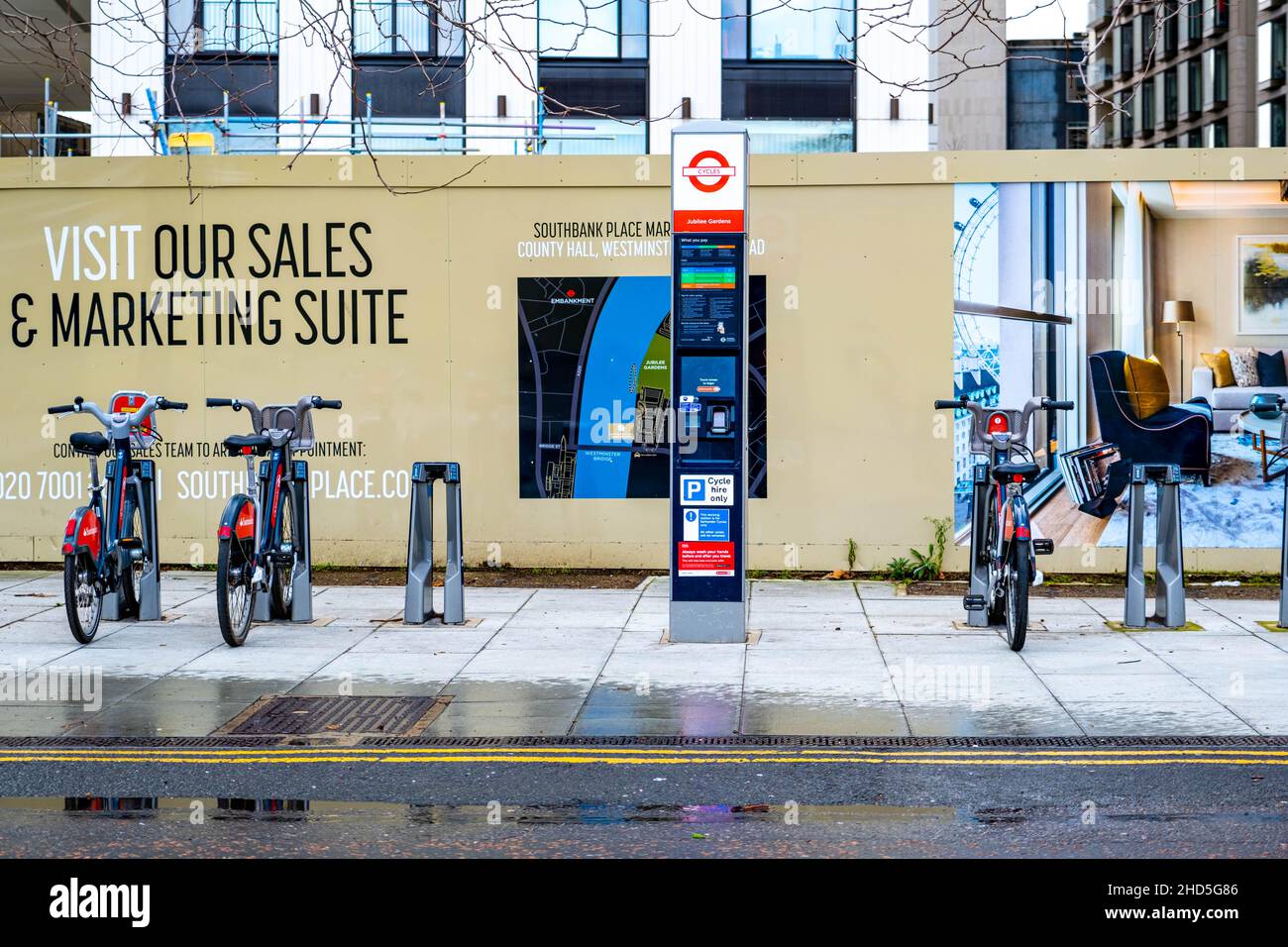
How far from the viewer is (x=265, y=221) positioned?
13102mm

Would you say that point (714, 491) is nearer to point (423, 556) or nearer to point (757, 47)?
point (423, 556)

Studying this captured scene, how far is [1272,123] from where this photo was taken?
2694 inches

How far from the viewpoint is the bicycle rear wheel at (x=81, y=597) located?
29.9 feet

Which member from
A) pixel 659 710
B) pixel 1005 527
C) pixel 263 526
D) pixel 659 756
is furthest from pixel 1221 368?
pixel 263 526

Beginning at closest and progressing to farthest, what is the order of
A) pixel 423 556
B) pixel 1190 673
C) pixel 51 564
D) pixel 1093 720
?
pixel 1093 720
pixel 1190 673
pixel 423 556
pixel 51 564

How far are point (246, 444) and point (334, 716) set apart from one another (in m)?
2.76

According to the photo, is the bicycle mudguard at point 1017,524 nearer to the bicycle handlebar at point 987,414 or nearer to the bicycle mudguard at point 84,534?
the bicycle handlebar at point 987,414

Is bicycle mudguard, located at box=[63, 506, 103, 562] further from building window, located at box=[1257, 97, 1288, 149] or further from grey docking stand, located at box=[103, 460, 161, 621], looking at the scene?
building window, located at box=[1257, 97, 1288, 149]

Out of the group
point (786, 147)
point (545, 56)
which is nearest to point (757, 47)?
point (786, 147)

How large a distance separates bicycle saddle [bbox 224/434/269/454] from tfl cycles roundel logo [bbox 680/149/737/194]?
132 inches

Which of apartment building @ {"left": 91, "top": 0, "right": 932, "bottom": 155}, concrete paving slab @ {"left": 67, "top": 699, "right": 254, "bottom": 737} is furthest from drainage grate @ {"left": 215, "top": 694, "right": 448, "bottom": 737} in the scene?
apartment building @ {"left": 91, "top": 0, "right": 932, "bottom": 155}

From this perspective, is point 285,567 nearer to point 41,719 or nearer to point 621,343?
point 41,719

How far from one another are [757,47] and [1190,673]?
2370 centimetres

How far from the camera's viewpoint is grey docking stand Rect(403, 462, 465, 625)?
1029cm
